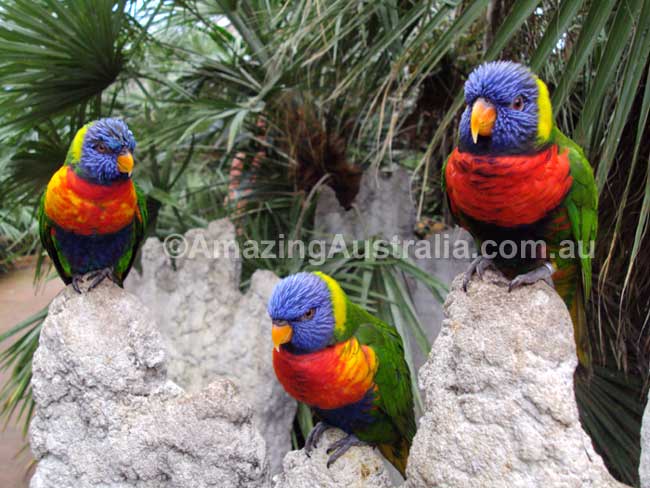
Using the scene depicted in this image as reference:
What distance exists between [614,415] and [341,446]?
4.52ft

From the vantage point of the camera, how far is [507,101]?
1.16 meters

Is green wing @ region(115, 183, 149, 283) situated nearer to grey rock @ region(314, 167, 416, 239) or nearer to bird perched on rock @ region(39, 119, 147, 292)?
bird perched on rock @ region(39, 119, 147, 292)

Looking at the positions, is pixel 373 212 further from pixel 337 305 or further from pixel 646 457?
pixel 646 457

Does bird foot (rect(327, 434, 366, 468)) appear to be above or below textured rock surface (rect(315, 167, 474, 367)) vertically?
below

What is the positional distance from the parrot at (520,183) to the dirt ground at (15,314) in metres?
3.18

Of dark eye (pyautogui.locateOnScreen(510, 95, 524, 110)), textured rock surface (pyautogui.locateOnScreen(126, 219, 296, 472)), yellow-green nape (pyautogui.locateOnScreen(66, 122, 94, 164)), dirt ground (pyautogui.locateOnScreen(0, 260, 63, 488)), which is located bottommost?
dirt ground (pyautogui.locateOnScreen(0, 260, 63, 488))

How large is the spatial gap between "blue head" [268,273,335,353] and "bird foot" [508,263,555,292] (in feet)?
1.50

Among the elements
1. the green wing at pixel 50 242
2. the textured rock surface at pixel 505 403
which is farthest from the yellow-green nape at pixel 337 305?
the green wing at pixel 50 242

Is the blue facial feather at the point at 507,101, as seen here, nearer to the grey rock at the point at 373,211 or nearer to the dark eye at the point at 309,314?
the dark eye at the point at 309,314

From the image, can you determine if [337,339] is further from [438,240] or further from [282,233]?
[282,233]

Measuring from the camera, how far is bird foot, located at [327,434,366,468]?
4.63 feet

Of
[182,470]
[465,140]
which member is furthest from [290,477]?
[465,140]

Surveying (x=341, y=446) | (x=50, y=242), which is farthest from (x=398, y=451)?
(x=50, y=242)

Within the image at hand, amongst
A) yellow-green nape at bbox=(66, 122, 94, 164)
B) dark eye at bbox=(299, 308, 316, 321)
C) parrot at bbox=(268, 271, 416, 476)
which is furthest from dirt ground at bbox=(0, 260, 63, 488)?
dark eye at bbox=(299, 308, 316, 321)
